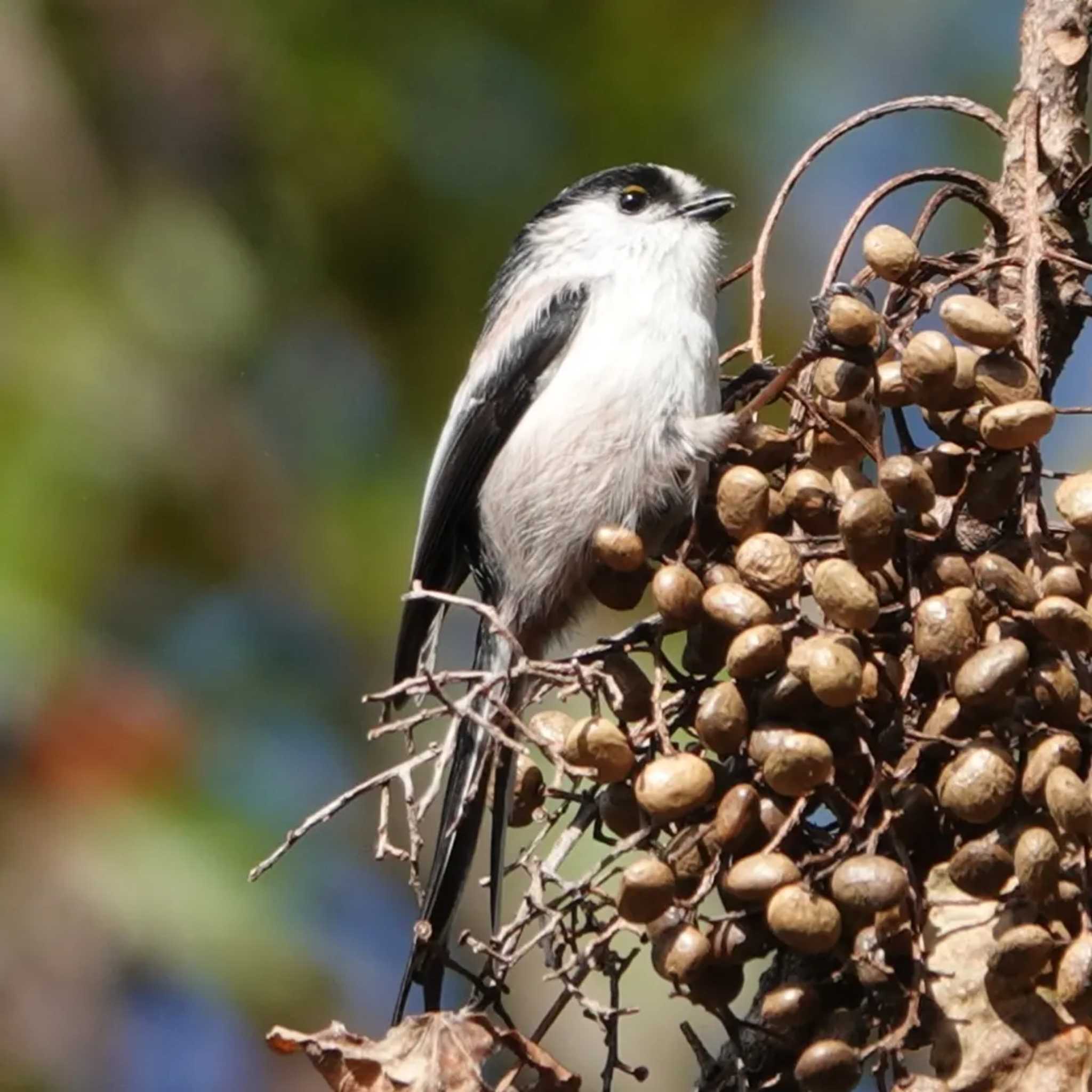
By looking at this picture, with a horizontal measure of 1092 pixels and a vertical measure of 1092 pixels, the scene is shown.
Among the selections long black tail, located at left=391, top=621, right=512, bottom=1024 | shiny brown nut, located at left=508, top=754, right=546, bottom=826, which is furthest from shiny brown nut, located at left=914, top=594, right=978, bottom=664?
long black tail, located at left=391, top=621, right=512, bottom=1024

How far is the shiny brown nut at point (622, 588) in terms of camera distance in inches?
89.3

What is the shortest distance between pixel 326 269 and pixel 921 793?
255 cm

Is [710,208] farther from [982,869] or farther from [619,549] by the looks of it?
[982,869]

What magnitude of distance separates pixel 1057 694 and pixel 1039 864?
16 cm

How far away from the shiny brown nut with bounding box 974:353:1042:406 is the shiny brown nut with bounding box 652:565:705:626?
364 mm

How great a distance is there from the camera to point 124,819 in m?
3.39

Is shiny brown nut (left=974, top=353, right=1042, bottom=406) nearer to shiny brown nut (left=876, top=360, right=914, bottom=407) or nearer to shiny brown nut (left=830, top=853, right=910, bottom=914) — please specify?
shiny brown nut (left=876, top=360, right=914, bottom=407)

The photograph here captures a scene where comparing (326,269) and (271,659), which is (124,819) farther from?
(326,269)

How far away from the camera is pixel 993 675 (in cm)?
157

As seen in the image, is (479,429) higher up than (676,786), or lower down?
higher up

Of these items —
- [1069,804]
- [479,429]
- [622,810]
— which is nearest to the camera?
[1069,804]

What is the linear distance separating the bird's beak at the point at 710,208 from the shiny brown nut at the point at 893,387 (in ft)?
3.83

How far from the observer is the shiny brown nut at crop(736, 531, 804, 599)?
1.79 meters

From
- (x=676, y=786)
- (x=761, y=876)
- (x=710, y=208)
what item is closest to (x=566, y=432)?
(x=710, y=208)
